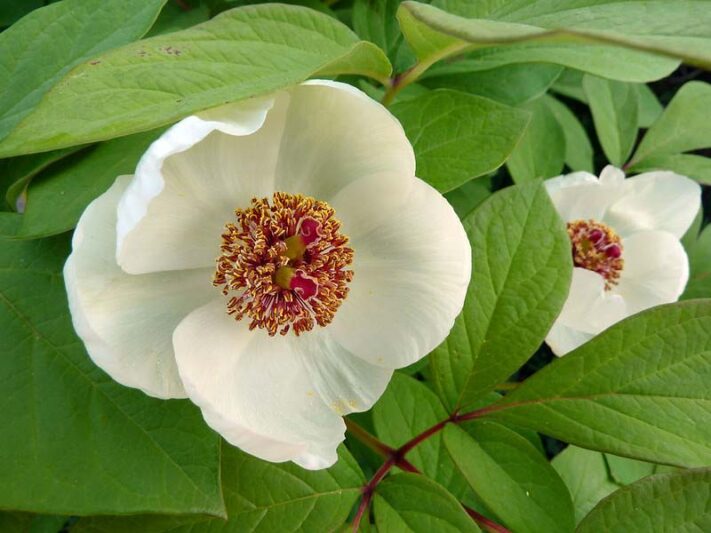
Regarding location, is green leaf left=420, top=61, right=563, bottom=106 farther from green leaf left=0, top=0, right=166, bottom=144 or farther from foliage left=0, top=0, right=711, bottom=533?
green leaf left=0, top=0, right=166, bottom=144

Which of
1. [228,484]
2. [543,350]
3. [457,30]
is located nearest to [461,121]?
[457,30]

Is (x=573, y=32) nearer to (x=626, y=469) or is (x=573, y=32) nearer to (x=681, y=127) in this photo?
(x=626, y=469)

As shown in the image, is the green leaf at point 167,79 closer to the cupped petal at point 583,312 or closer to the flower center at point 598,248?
the cupped petal at point 583,312

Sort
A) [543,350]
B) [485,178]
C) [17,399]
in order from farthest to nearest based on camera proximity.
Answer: [543,350], [485,178], [17,399]

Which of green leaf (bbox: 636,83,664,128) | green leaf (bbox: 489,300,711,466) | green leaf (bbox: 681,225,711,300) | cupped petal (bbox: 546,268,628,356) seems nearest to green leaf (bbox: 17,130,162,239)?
green leaf (bbox: 489,300,711,466)

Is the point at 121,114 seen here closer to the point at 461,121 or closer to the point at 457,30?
the point at 457,30
